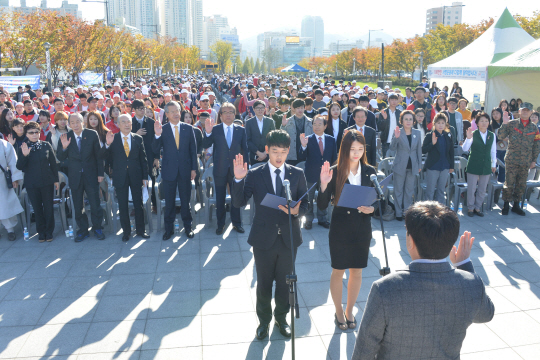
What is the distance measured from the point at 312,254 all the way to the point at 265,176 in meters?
2.72

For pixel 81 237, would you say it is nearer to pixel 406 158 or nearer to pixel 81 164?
pixel 81 164

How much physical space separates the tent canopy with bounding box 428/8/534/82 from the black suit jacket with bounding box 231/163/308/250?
1721cm

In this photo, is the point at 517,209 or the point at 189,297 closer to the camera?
the point at 189,297

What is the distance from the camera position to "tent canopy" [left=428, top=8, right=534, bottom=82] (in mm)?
19094

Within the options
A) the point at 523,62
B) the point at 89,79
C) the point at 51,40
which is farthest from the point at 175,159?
the point at 51,40

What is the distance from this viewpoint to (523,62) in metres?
15.3

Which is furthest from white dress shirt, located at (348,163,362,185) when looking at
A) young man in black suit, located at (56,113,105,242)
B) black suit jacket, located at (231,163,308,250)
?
young man in black suit, located at (56,113,105,242)

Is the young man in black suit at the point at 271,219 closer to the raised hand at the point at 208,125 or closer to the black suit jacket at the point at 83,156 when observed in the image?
the raised hand at the point at 208,125

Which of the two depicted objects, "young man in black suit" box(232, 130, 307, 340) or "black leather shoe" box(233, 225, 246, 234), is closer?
"young man in black suit" box(232, 130, 307, 340)

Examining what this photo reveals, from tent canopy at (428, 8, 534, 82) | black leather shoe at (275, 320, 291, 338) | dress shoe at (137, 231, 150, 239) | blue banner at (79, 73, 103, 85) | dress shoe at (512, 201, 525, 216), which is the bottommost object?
black leather shoe at (275, 320, 291, 338)

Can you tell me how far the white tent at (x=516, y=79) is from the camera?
1556cm

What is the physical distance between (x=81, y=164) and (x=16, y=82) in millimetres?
13152

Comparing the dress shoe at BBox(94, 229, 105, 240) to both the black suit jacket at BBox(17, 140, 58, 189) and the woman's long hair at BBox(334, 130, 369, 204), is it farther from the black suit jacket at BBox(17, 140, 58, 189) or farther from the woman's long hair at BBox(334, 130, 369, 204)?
the woman's long hair at BBox(334, 130, 369, 204)

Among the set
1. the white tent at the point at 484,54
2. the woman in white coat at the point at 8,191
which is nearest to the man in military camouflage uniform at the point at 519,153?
the woman in white coat at the point at 8,191
